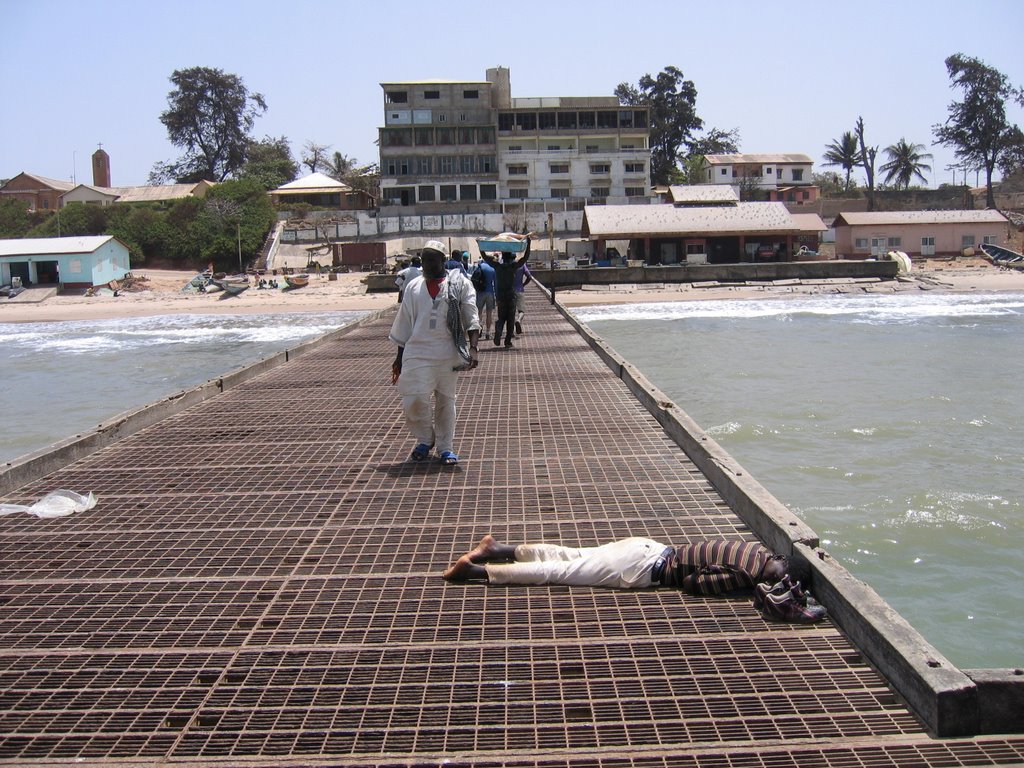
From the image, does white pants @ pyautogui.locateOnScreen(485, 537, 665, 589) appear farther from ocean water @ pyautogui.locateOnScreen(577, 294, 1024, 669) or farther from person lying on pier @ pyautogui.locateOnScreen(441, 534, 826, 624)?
ocean water @ pyautogui.locateOnScreen(577, 294, 1024, 669)

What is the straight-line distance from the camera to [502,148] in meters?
59.9

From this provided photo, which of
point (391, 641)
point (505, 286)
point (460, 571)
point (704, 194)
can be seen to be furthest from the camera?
point (704, 194)

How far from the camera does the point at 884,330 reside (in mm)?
28531

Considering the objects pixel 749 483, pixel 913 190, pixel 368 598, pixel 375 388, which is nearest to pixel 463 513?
pixel 368 598

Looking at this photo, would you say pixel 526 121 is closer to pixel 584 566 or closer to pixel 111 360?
pixel 111 360

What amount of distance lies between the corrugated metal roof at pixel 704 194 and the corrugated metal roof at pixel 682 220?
5437 mm

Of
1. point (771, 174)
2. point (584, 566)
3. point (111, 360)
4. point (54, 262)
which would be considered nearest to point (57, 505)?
point (584, 566)

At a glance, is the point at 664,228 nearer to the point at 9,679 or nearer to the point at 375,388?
the point at 375,388

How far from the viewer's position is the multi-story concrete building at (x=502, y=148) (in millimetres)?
59156

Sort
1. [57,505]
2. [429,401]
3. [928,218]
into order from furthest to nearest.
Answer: [928,218] → [429,401] → [57,505]

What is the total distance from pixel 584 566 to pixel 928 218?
169 feet

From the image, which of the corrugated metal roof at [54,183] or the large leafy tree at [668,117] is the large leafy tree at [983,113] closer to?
the large leafy tree at [668,117]

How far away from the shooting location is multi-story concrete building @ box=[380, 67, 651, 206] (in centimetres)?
5916

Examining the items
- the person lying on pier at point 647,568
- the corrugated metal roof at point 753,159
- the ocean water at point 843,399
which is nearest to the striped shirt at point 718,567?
the person lying on pier at point 647,568
